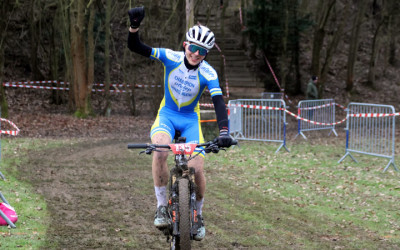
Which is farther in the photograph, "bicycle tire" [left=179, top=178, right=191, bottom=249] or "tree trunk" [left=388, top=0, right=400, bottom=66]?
"tree trunk" [left=388, top=0, right=400, bottom=66]

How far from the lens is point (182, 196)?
205 inches

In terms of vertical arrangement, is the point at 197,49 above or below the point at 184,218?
above

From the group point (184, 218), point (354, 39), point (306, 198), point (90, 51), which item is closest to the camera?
point (184, 218)

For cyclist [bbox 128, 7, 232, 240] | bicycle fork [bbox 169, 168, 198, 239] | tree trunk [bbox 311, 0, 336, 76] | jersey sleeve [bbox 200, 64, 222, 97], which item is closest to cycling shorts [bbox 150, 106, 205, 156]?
cyclist [bbox 128, 7, 232, 240]

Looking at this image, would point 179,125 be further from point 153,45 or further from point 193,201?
point 153,45

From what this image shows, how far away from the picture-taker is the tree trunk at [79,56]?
21656 mm

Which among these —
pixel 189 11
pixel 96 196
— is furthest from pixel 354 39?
pixel 96 196

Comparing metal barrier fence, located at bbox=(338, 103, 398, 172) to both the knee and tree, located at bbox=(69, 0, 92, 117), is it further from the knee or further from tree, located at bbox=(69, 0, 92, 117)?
tree, located at bbox=(69, 0, 92, 117)

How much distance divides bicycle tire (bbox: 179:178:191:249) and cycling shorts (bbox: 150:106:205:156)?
0.82 m

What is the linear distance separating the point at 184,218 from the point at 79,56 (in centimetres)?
1779

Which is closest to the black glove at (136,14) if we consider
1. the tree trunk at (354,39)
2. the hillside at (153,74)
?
the hillside at (153,74)

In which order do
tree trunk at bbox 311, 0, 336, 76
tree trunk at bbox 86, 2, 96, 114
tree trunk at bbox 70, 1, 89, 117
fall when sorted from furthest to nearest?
tree trunk at bbox 311, 0, 336, 76, tree trunk at bbox 86, 2, 96, 114, tree trunk at bbox 70, 1, 89, 117

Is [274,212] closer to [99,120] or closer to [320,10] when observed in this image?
[99,120]

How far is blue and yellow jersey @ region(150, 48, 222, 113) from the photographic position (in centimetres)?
609
